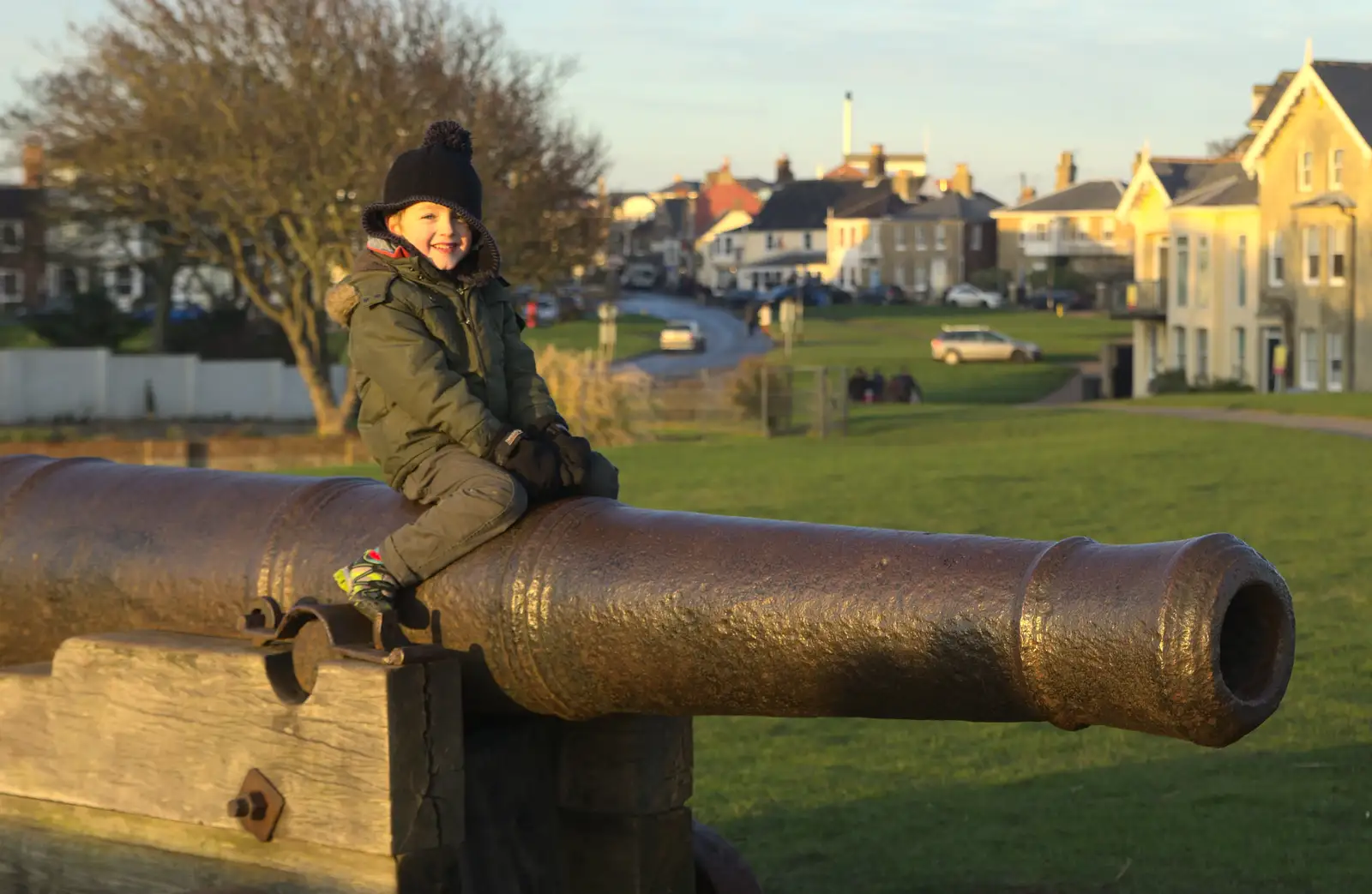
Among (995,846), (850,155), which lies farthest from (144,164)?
(850,155)

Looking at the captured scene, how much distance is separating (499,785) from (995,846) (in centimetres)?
240

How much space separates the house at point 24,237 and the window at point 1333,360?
27.9m

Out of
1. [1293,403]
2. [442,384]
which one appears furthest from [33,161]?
[442,384]

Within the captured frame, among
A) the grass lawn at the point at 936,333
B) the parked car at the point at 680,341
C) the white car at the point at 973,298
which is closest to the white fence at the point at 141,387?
the grass lawn at the point at 936,333

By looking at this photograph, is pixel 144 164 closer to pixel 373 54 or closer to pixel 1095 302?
pixel 373 54

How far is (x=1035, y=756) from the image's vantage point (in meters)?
8.10

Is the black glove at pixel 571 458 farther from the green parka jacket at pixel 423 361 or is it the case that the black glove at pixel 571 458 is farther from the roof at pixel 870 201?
the roof at pixel 870 201

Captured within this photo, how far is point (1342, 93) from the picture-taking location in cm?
4597

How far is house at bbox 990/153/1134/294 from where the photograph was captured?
95.5 m

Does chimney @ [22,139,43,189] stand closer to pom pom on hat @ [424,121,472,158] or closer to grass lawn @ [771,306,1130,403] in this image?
grass lawn @ [771,306,1130,403]

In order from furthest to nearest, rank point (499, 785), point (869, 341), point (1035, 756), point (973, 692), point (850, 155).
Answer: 1. point (850, 155)
2. point (869, 341)
3. point (1035, 756)
4. point (499, 785)
5. point (973, 692)

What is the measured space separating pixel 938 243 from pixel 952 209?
1.99 m

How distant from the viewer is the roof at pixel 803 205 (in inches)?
5310

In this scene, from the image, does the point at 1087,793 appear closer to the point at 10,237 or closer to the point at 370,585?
the point at 370,585
